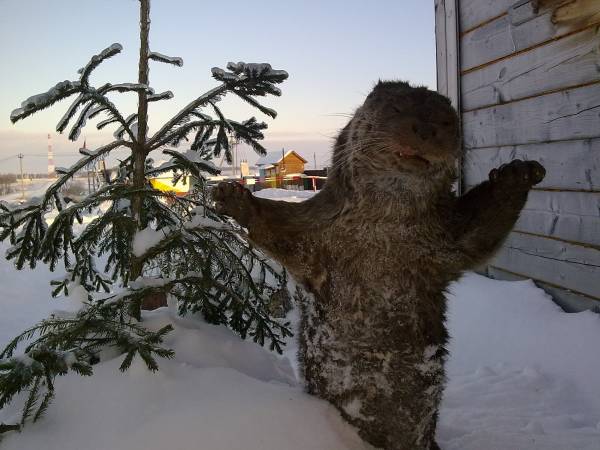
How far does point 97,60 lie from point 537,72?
4.07 metres

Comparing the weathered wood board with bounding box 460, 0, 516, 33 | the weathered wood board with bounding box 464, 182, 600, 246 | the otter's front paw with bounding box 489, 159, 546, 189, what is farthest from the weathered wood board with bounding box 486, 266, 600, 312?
the weathered wood board with bounding box 460, 0, 516, 33

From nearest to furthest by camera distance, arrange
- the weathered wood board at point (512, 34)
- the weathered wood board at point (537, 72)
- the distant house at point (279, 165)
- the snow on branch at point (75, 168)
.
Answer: the snow on branch at point (75, 168), the weathered wood board at point (537, 72), the weathered wood board at point (512, 34), the distant house at point (279, 165)

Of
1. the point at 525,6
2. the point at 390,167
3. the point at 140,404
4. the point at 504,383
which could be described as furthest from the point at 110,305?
the point at 525,6

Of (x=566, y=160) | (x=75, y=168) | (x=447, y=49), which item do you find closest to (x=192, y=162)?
(x=75, y=168)

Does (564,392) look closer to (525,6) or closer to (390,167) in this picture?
(390,167)

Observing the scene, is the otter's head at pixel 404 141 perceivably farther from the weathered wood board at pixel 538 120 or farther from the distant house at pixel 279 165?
the distant house at pixel 279 165

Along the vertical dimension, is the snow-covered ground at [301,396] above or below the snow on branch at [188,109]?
below

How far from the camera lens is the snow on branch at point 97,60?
236cm

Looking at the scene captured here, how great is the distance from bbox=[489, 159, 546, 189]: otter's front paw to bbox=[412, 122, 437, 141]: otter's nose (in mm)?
451

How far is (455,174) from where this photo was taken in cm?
222

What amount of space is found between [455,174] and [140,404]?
179 centimetres

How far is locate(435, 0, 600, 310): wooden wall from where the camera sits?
13.1ft

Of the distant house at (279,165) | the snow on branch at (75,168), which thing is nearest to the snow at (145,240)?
the snow on branch at (75,168)

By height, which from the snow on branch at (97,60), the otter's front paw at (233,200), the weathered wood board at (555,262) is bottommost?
the weathered wood board at (555,262)
